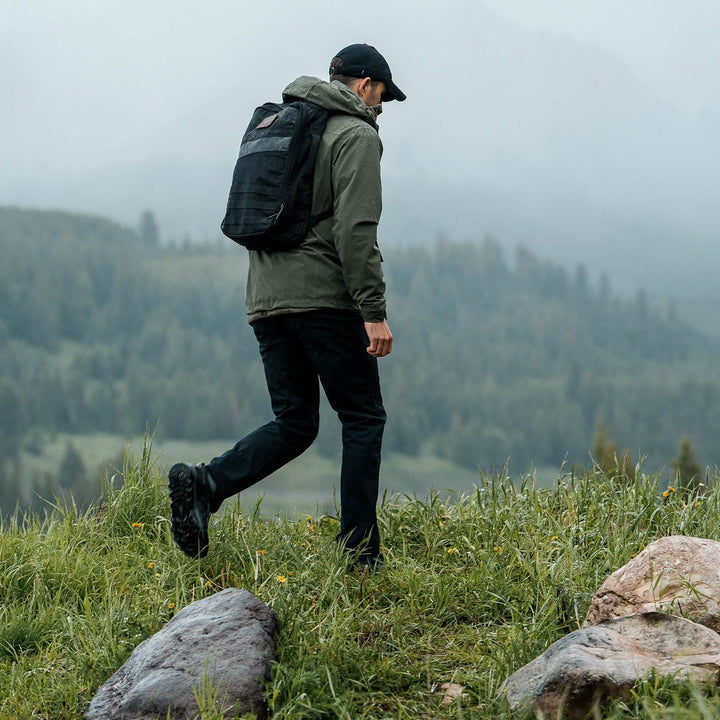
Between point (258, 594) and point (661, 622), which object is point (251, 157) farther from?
point (661, 622)

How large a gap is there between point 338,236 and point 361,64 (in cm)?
96

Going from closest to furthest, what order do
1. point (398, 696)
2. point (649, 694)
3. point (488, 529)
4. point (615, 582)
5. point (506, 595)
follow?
point (649, 694)
point (398, 696)
point (615, 582)
point (506, 595)
point (488, 529)

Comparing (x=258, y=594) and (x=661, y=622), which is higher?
(x=661, y=622)

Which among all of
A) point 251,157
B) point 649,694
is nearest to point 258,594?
point 649,694

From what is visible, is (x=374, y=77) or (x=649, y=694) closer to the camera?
(x=649, y=694)

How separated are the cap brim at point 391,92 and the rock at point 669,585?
8.33 feet

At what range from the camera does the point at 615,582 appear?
405 centimetres

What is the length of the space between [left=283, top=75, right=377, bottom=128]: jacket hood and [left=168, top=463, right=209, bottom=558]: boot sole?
74.0 inches

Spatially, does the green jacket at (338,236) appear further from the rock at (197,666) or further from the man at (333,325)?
the rock at (197,666)

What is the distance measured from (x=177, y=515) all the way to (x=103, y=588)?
0.52 meters

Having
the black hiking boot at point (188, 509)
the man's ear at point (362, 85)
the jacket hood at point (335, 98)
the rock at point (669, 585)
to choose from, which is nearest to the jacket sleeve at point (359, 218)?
the jacket hood at point (335, 98)

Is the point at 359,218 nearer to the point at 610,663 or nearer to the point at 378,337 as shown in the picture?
the point at 378,337

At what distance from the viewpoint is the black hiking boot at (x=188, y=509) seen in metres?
4.60

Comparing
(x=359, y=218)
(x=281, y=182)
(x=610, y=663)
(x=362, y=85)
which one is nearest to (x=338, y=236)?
(x=359, y=218)
